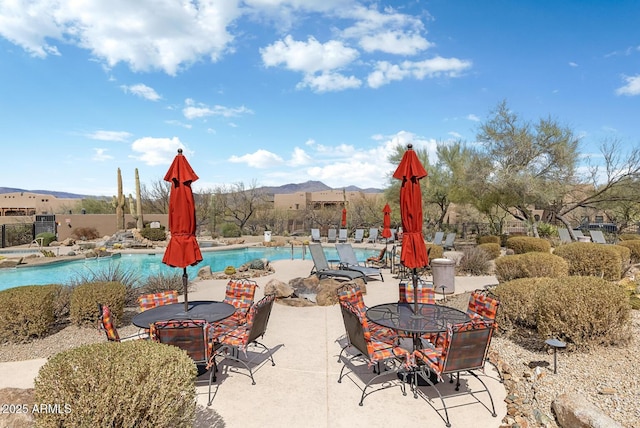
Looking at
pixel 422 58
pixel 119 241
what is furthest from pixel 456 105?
pixel 119 241

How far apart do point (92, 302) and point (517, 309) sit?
6144 millimetres

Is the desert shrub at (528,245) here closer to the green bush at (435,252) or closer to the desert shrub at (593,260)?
the green bush at (435,252)

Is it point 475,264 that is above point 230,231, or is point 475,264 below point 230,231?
below

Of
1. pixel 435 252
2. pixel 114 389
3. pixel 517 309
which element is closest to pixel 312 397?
pixel 114 389

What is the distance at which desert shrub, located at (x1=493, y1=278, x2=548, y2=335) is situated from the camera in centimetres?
518

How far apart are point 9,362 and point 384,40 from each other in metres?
10.7

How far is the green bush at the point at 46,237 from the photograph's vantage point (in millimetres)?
21766

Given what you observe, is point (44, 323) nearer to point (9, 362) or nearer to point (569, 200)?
point (9, 362)

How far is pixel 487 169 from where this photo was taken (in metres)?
18.2

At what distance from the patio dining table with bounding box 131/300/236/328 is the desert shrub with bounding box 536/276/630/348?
3.91 meters

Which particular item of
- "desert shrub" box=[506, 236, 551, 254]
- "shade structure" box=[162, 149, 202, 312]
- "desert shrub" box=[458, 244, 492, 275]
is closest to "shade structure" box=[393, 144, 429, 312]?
"shade structure" box=[162, 149, 202, 312]

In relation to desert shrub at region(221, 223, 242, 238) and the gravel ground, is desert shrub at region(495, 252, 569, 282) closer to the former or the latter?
the gravel ground

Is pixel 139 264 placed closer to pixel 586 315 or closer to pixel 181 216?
pixel 181 216

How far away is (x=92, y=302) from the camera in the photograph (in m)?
5.62
